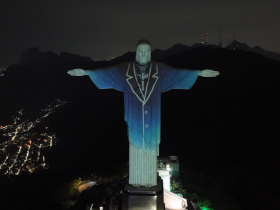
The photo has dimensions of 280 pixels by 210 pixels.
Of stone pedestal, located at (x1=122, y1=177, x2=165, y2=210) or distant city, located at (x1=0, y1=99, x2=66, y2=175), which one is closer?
stone pedestal, located at (x1=122, y1=177, x2=165, y2=210)

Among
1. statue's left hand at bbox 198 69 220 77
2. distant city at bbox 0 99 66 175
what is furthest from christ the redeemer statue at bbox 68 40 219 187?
distant city at bbox 0 99 66 175

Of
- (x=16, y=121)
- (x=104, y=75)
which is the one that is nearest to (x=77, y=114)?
(x=16, y=121)

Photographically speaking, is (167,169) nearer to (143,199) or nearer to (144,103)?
(143,199)

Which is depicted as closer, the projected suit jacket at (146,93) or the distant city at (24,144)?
→ the projected suit jacket at (146,93)

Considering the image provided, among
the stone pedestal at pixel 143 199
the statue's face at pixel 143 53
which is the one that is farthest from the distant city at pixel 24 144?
the statue's face at pixel 143 53

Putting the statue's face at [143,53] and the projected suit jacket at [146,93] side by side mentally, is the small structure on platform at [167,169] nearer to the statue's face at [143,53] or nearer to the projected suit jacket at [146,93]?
the projected suit jacket at [146,93]

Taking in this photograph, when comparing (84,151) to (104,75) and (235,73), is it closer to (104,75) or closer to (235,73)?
(104,75)

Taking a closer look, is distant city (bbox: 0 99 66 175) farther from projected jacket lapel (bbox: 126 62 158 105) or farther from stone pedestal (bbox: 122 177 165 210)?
projected jacket lapel (bbox: 126 62 158 105)
